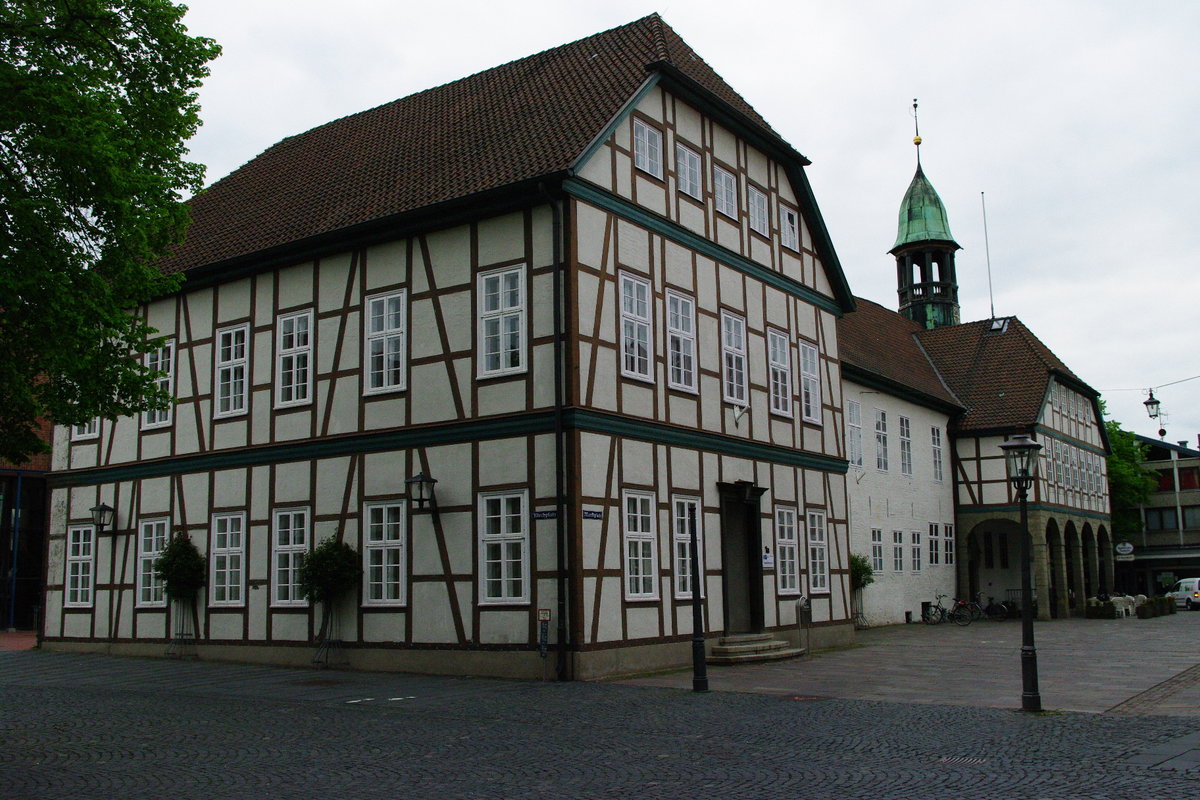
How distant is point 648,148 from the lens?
21328 millimetres

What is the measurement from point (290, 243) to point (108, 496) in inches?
301

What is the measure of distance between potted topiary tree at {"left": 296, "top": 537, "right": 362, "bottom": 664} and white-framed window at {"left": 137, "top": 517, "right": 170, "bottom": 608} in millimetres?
4778

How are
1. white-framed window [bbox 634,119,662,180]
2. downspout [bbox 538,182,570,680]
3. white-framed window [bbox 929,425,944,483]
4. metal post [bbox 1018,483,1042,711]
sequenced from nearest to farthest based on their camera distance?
metal post [bbox 1018,483,1042,711] < downspout [bbox 538,182,570,680] < white-framed window [bbox 634,119,662,180] < white-framed window [bbox 929,425,944,483]

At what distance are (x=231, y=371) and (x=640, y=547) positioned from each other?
947 centimetres

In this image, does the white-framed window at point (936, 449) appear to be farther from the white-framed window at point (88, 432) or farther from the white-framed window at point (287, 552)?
the white-framed window at point (88, 432)

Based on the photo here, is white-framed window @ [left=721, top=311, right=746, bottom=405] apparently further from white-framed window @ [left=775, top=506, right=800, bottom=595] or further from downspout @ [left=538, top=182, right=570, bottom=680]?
downspout @ [left=538, top=182, right=570, bottom=680]

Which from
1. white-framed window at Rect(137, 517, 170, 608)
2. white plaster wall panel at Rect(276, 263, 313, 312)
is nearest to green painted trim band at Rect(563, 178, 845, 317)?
white plaster wall panel at Rect(276, 263, 313, 312)

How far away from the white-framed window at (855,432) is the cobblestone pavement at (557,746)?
1775 centimetres

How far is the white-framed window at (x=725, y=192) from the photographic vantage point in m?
23.5

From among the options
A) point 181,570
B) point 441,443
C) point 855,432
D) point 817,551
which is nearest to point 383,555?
point 441,443

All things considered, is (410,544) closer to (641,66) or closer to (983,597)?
(641,66)

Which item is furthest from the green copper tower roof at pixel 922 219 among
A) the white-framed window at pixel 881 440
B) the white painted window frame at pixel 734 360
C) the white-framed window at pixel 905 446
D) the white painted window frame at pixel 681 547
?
the white painted window frame at pixel 681 547

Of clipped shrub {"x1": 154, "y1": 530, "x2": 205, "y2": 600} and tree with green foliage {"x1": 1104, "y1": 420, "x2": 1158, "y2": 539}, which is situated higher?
tree with green foliage {"x1": 1104, "y1": 420, "x2": 1158, "y2": 539}

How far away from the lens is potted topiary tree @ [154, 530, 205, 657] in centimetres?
2255
